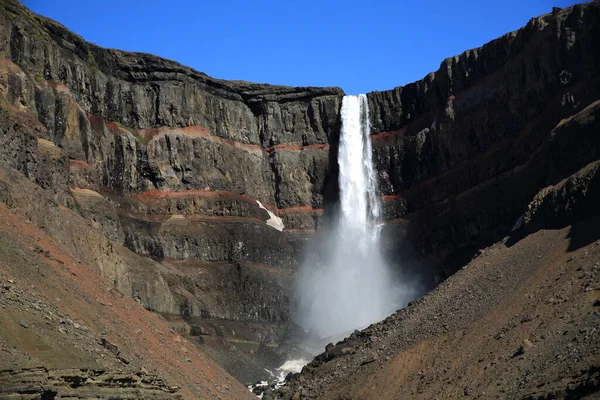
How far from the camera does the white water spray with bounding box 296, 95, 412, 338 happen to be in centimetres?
7794

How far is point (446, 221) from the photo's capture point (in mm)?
74188

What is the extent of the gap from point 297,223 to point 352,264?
7276mm

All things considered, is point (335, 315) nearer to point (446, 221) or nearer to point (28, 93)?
point (446, 221)

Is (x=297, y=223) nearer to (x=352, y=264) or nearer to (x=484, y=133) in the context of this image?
(x=352, y=264)

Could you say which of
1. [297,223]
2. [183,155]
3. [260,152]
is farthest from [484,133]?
[183,155]

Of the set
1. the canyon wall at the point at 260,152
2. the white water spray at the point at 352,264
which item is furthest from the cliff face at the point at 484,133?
the white water spray at the point at 352,264

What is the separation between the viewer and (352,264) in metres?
83.9

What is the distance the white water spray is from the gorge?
212 mm

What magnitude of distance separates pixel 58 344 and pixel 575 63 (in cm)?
4453

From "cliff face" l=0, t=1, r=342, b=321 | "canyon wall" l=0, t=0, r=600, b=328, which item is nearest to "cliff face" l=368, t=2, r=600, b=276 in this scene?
"canyon wall" l=0, t=0, r=600, b=328

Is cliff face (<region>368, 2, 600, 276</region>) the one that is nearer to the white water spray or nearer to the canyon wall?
the canyon wall

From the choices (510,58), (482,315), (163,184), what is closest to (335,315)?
(163,184)

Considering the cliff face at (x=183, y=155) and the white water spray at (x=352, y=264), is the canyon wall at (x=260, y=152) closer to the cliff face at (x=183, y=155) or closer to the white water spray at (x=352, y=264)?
the cliff face at (x=183, y=155)

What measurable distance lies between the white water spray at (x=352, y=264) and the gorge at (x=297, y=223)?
21 cm
